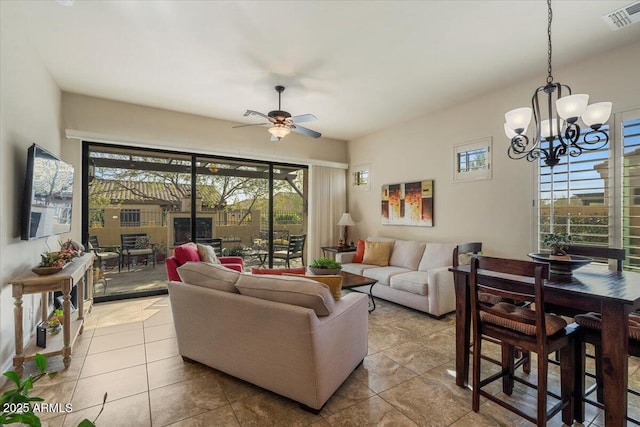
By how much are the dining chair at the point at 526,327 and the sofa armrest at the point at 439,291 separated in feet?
4.99

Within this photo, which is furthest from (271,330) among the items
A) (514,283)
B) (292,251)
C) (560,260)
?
(292,251)

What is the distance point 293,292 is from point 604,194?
3.28 meters

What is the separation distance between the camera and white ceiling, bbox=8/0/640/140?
242 cm

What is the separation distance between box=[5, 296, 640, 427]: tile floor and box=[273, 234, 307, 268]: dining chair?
280 cm

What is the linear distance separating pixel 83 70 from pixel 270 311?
358 cm

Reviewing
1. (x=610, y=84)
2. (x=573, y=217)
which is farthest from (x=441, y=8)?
(x=573, y=217)

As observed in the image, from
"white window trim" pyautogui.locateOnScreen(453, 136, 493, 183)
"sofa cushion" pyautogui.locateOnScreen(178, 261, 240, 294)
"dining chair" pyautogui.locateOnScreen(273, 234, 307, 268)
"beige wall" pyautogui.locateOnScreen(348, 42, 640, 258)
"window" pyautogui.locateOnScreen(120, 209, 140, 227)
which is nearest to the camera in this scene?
"sofa cushion" pyautogui.locateOnScreen(178, 261, 240, 294)

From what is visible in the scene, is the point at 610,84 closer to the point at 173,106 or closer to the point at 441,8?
the point at 441,8

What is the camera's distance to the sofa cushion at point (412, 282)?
3.72 m

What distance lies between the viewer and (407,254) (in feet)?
15.2

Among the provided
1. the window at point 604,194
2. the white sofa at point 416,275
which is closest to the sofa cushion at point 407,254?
the white sofa at point 416,275

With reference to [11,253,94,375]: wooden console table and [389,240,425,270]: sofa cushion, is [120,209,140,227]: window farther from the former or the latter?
[389,240,425,270]: sofa cushion

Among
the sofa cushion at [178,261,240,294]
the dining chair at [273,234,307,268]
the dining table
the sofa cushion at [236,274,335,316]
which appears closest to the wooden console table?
the sofa cushion at [178,261,240,294]

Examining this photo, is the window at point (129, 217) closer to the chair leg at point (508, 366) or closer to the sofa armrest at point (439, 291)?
the sofa armrest at point (439, 291)
